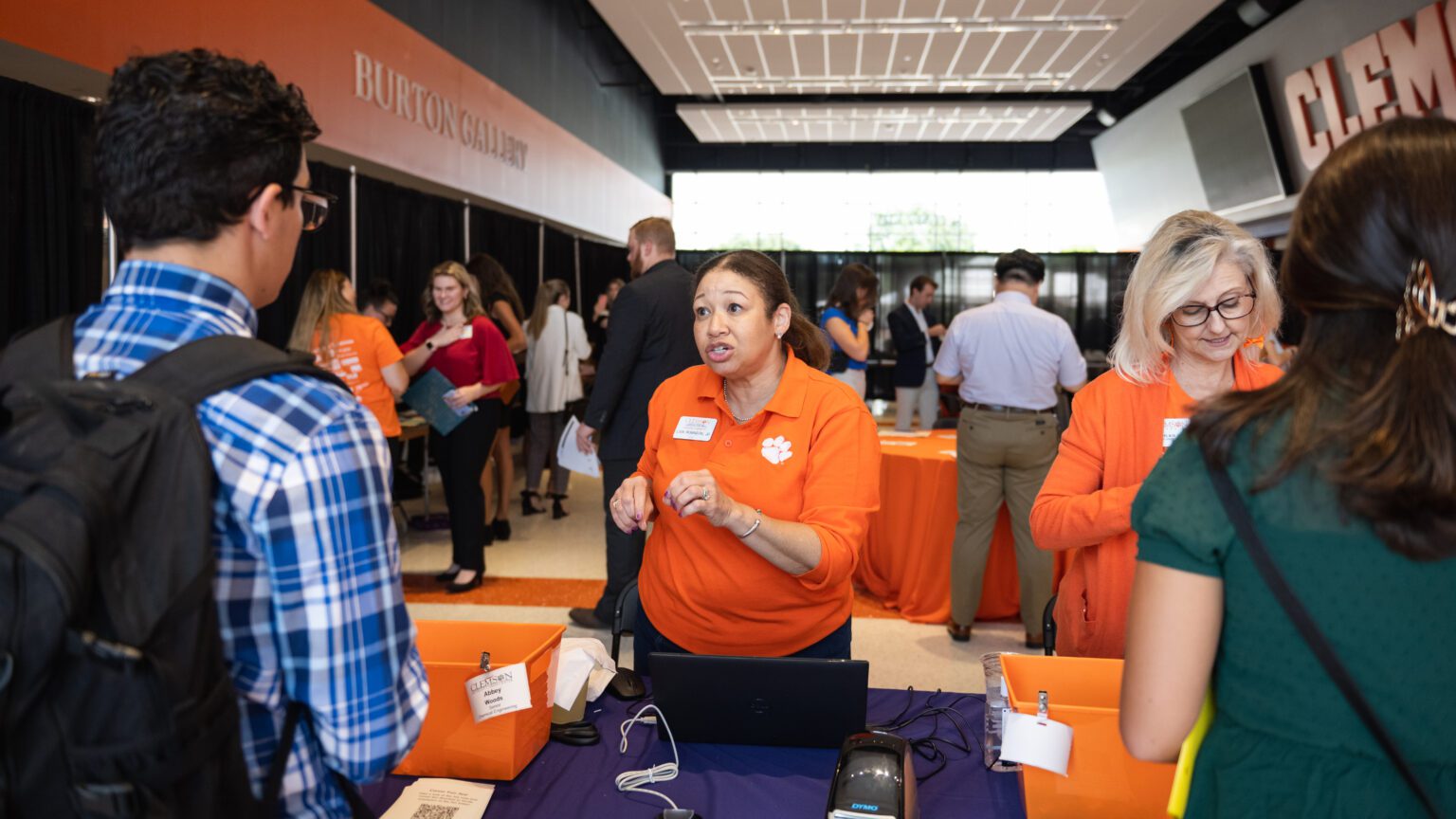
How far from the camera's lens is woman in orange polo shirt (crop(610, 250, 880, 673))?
1.84 metres

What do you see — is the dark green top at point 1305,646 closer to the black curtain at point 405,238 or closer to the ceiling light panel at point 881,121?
the black curtain at point 405,238

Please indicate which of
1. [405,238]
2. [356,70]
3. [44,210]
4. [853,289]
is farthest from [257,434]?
[405,238]

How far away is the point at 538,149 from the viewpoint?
939 centimetres

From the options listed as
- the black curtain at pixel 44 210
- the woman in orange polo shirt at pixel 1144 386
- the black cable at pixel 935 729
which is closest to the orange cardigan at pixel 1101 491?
the woman in orange polo shirt at pixel 1144 386

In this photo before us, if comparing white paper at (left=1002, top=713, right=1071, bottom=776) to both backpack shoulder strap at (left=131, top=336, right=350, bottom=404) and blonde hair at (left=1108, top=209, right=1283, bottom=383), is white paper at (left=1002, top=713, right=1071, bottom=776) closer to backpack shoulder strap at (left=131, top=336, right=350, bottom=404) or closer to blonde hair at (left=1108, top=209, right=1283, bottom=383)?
blonde hair at (left=1108, top=209, right=1283, bottom=383)

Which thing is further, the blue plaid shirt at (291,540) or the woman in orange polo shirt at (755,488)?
the woman in orange polo shirt at (755,488)

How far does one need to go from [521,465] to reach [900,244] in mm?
10690

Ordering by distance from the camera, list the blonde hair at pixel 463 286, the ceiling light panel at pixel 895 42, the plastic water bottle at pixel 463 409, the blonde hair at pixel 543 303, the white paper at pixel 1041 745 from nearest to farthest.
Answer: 1. the white paper at pixel 1041 745
2. the plastic water bottle at pixel 463 409
3. the blonde hair at pixel 463 286
4. the blonde hair at pixel 543 303
5. the ceiling light panel at pixel 895 42

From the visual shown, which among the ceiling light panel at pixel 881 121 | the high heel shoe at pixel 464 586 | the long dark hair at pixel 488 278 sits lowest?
the high heel shoe at pixel 464 586

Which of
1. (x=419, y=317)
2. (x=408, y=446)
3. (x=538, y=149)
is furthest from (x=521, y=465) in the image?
(x=538, y=149)

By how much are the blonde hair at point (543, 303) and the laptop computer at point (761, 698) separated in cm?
520

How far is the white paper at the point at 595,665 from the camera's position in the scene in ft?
5.73

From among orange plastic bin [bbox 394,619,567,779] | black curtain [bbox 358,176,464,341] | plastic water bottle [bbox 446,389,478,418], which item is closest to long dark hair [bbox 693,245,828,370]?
orange plastic bin [bbox 394,619,567,779]

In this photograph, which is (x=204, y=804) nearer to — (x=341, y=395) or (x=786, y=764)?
(x=341, y=395)
